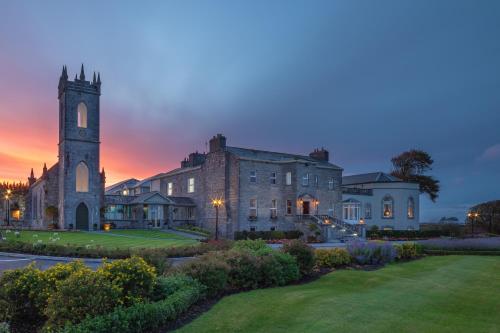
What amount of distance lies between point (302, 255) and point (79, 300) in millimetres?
9121

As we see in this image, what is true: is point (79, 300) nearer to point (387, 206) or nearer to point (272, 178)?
point (272, 178)

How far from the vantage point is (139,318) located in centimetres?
831

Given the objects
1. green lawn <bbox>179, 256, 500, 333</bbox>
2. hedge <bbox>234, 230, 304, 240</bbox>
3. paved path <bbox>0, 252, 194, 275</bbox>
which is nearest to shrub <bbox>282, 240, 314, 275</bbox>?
green lawn <bbox>179, 256, 500, 333</bbox>

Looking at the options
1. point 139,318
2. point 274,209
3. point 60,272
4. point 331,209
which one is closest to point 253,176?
point 274,209

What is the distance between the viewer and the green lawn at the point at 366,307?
9.05 m

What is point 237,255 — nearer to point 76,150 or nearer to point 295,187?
point 295,187

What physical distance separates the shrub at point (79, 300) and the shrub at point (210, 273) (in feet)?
12.1

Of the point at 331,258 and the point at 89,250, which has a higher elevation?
the point at 331,258

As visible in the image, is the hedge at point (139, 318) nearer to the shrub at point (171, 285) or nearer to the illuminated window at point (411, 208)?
the shrub at point (171, 285)

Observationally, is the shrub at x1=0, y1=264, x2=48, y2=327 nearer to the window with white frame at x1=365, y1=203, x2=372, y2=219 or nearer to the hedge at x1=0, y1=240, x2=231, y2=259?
the hedge at x1=0, y1=240, x2=231, y2=259

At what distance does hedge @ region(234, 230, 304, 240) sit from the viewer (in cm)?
3888

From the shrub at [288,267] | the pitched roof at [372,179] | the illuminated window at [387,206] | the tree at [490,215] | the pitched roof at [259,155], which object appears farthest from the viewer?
the tree at [490,215]

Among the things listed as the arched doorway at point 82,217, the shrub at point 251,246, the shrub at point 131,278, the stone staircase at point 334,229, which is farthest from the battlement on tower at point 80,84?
the shrub at point 131,278

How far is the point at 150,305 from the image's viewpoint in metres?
8.73
